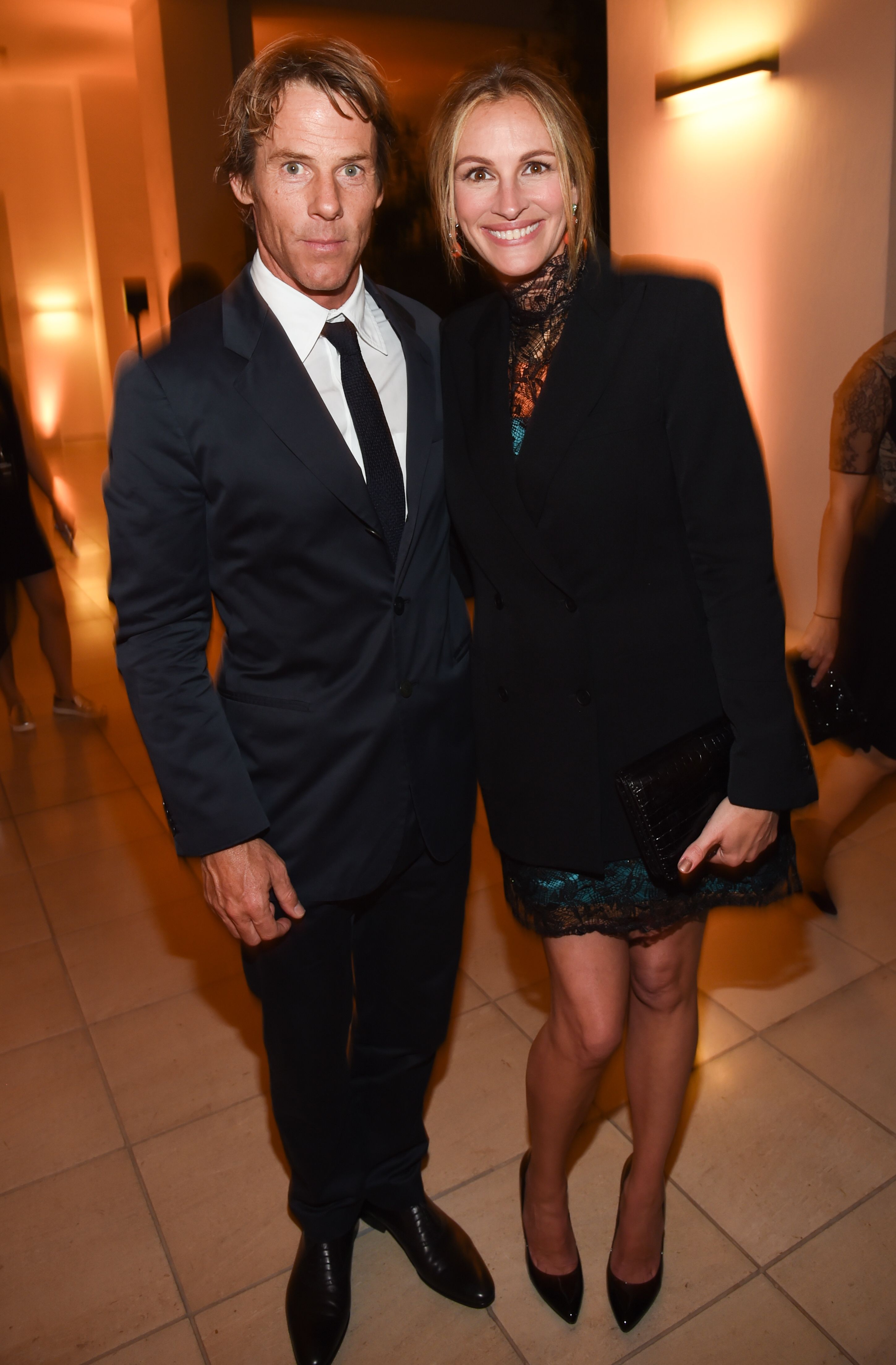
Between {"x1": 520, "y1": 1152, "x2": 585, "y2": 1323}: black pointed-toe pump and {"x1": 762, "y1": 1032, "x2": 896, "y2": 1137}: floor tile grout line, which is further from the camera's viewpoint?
{"x1": 762, "y1": 1032, "x2": 896, "y2": 1137}: floor tile grout line

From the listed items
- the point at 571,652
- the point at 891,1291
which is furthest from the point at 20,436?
the point at 891,1291

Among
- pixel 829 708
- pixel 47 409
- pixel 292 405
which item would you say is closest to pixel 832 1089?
pixel 829 708

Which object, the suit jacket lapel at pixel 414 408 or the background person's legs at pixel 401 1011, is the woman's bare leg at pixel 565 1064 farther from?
the suit jacket lapel at pixel 414 408

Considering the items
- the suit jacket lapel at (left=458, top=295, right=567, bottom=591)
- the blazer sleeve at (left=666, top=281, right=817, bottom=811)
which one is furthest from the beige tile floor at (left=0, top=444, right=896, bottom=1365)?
the suit jacket lapel at (left=458, top=295, right=567, bottom=591)

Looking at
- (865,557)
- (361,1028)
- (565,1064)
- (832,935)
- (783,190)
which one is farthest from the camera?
(783,190)

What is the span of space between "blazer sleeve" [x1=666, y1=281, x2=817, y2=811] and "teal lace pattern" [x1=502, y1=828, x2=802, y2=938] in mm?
150

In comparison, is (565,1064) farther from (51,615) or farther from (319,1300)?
(51,615)

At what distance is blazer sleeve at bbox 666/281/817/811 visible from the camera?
1.38 meters

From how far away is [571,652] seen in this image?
4.88 feet

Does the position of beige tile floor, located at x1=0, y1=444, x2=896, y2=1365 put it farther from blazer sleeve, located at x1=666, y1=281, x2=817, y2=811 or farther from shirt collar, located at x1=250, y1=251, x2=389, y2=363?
shirt collar, located at x1=250, y1=251, x2=389, y2=363

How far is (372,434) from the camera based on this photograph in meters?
1.51

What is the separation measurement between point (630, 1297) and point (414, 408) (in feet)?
5.07

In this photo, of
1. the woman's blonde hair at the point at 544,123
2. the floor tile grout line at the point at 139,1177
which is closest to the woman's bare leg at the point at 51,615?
the floor tile grout line at the point at 139,1177

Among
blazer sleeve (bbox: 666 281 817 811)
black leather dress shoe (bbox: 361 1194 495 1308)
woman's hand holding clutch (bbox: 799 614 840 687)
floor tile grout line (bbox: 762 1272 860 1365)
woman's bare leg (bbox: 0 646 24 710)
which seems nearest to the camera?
blazer sleeve (bbox: 666 281 817 811)
